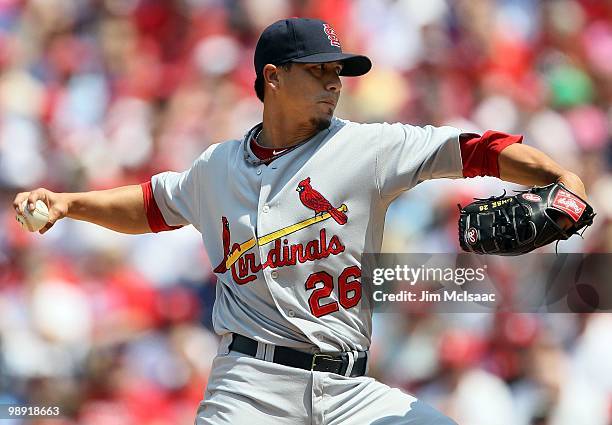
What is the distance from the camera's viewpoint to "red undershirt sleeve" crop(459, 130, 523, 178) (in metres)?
2.16

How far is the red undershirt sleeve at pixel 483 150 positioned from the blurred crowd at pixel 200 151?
1.00 m

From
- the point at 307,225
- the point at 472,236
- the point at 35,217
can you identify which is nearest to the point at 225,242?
the point at 307,225

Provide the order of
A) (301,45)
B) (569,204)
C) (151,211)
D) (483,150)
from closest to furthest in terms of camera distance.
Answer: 1. (569,204)
2. (483,150)
3. (301,45)
4. (151,211)

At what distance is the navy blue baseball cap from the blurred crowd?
2.84ft

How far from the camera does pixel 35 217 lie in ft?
7.86

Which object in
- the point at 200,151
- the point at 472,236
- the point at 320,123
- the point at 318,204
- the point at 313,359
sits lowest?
the point at 313,359

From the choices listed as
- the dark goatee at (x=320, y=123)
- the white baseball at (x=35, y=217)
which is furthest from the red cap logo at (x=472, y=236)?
the white baseball at (x=35, y=217)

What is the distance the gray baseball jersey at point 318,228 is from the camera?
2271 millimetres

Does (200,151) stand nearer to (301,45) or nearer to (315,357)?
(301,45)

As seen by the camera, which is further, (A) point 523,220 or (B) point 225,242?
(B) point 225,242

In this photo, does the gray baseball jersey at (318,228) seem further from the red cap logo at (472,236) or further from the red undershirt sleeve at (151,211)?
the red undershirt sleeve at (151,211)

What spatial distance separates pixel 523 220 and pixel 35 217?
1.17 m

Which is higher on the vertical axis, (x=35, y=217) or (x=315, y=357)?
(x=35, y=217)

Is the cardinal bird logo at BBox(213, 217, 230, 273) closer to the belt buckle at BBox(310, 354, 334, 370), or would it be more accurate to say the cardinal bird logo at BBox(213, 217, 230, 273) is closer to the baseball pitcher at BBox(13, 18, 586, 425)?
the baseball pitcher at BBox(13, 18, 586, 425)
